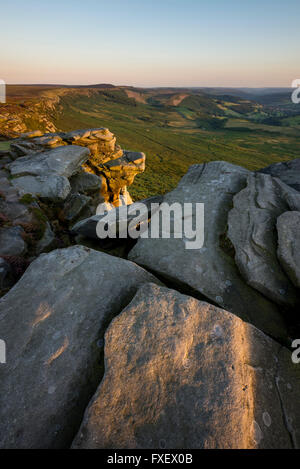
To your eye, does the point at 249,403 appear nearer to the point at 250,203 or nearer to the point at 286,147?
the point at 250,203

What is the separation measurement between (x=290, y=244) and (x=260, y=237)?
3.35 ft

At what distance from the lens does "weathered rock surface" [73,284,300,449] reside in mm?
3906

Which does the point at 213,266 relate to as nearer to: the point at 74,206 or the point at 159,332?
the point at 159,332

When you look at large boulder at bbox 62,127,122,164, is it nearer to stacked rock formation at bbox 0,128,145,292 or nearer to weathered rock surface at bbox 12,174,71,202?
stacked rock formation at bbox 0,128,145,292

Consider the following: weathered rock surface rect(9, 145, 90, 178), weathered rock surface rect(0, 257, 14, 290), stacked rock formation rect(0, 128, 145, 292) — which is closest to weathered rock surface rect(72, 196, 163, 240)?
stacked rock formation rect(0, 128, 145, 292)

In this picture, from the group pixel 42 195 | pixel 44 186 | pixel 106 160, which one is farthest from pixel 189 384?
pixel 106 160

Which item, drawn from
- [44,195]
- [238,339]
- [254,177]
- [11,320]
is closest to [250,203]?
[254,177]

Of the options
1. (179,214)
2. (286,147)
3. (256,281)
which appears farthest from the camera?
(286,147)

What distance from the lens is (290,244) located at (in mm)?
7383

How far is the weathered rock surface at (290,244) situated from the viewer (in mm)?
6949
